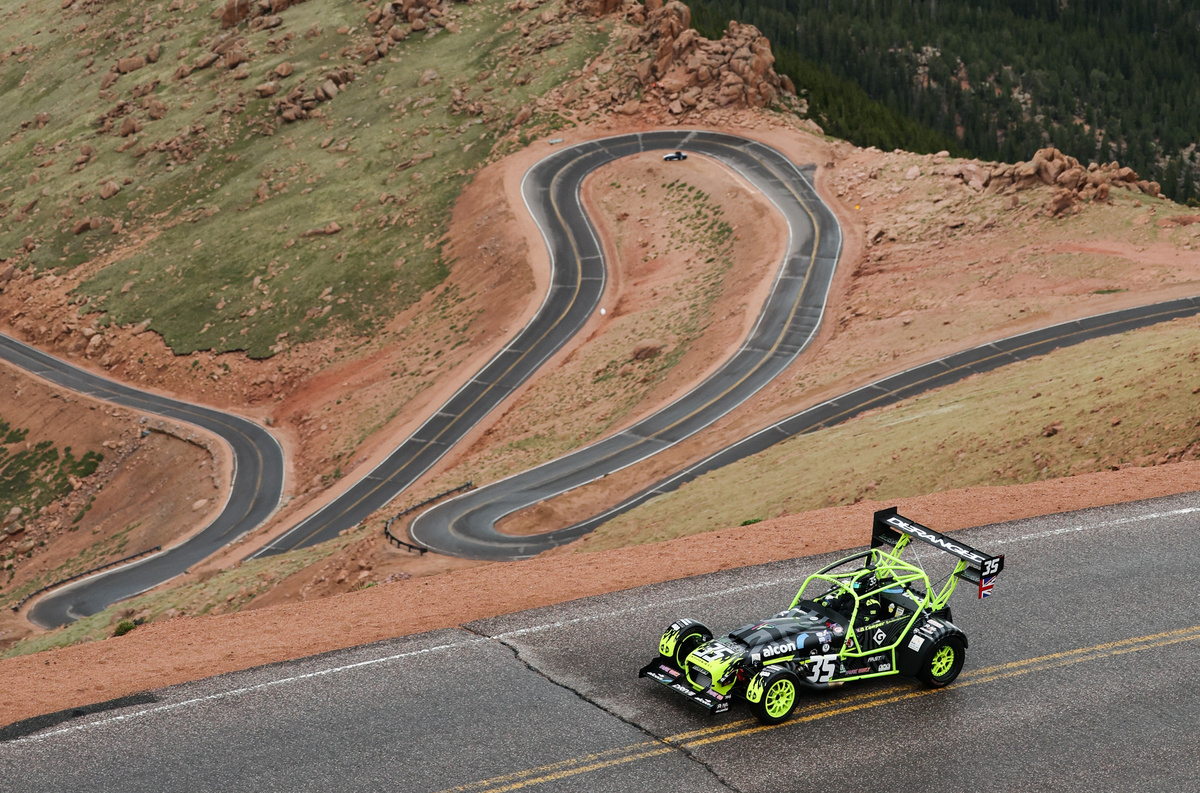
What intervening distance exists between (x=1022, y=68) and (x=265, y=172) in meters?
136

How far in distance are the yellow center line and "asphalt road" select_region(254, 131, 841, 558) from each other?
92.3 feet

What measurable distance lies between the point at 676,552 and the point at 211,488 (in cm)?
4590

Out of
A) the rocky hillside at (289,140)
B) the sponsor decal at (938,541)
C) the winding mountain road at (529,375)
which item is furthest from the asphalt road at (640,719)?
the rocky hillside at (289,140)

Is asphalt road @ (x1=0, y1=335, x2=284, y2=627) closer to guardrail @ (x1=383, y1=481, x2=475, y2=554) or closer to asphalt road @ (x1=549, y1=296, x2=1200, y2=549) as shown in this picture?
guardrail @ (x1=383, y1=481, x2=475, y2=554)

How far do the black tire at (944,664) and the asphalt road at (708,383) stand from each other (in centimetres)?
2719

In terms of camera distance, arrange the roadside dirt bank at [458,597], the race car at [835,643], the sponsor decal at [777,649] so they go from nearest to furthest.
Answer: the race car at [835,643], the sponsor decal at [777,649], the roadside dirt bank at [458,597]

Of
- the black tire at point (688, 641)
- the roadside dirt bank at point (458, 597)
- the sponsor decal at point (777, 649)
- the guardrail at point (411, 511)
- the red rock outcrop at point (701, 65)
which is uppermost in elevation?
the red rock outcrop at point (701, 65)

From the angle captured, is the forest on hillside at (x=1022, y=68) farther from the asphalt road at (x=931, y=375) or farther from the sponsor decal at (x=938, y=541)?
the sponsor decal at (x=938, y=541)

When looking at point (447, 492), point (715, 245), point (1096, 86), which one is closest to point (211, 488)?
point (447, 492)

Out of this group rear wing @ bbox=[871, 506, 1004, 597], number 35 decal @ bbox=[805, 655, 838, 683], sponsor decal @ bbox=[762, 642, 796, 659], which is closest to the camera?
sponsor decal @ bbox=[762, 642, 796, 659]

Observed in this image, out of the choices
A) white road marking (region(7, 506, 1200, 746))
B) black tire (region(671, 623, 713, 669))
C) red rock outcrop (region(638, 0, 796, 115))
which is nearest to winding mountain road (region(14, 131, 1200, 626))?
red rock outcrop (region(638, 0, 796, 115))

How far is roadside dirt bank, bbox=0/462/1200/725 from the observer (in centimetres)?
2138

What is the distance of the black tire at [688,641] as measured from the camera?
18734mm

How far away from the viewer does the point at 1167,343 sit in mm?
44188
